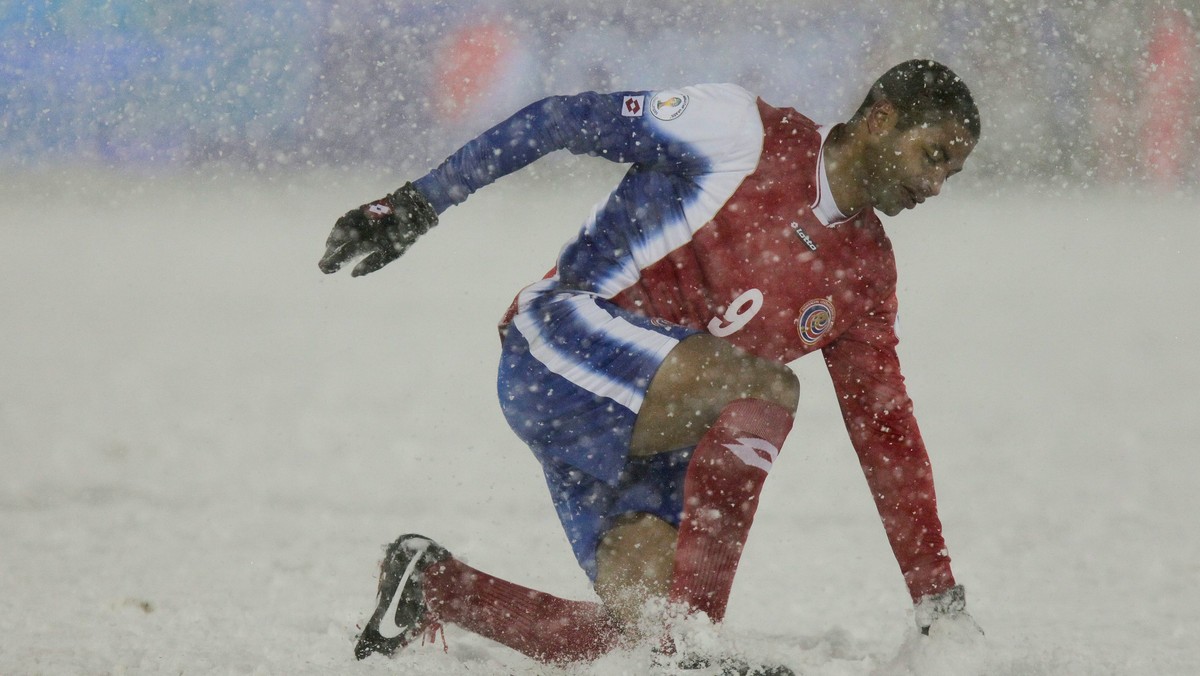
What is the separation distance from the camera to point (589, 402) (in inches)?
87.7

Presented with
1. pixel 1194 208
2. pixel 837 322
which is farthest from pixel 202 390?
pixel 1194 208

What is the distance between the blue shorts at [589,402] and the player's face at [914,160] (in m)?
0.42

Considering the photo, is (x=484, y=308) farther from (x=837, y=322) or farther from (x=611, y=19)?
(x=837, y=322)

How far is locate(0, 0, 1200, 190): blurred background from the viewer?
833 cm

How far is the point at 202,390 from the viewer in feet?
22.5

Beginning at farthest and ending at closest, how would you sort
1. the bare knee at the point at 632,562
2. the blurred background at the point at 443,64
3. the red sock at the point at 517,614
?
the blurred background at the point at 443,64 < the red sock at the point at 517,614 < the bare knee at the point at 632,562

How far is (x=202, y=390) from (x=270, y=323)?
6.12ft

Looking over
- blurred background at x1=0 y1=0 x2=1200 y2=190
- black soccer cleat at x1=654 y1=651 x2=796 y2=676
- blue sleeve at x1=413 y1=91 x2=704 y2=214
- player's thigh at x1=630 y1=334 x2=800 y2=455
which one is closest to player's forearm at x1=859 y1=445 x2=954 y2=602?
player's thigh at x1=630 y1=334 x2=800 y2=455

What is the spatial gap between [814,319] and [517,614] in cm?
84

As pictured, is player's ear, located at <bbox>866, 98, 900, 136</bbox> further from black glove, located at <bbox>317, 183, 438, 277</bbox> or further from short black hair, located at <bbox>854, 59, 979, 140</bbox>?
black glove, located at <bbox>317, 183, 438, 277</bbox>

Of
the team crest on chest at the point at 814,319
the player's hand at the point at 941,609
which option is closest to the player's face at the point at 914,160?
the team crest on chest at the point at 814,319

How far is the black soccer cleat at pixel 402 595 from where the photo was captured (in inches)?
98.3

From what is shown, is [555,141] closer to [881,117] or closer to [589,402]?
[589,402]

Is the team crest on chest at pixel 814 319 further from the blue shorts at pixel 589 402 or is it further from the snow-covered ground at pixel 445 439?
the snow-covered ground at pixel 445 439
